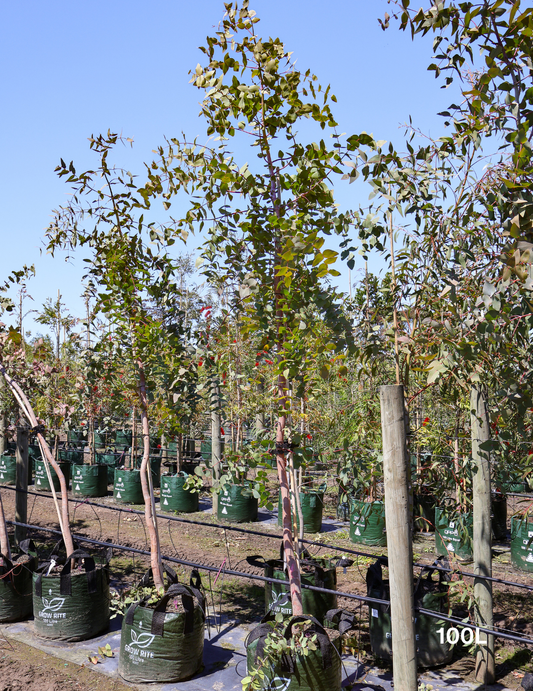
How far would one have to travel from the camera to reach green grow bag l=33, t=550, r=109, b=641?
4.07m

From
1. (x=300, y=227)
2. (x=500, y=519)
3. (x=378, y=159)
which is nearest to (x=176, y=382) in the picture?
(x=300, y=227)

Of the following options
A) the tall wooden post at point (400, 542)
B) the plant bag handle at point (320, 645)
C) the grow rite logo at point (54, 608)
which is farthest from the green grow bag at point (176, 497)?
the tall wooden post at point (400, 542)

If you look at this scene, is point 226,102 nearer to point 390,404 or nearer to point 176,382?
point 390,404

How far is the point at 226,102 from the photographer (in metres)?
2.73

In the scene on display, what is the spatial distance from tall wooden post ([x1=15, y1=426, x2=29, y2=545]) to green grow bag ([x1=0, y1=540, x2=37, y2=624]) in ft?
4.16

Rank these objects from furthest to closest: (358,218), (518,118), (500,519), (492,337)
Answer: (500,519)
(358,218)
(518,118)
(492,337)

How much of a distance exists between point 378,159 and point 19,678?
3719 millimetres

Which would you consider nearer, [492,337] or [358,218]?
[492,337]

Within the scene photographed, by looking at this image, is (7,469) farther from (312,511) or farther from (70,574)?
(70,574)

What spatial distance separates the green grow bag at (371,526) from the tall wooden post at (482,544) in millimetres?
3224

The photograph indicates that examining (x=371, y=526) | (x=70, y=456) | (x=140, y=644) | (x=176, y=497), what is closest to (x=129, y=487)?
(x=176, y=497)

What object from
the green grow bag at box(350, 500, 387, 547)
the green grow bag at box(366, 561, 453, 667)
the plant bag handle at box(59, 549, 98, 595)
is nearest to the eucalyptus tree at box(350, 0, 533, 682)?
the green grow bag at box(366, 561, 453, 667)

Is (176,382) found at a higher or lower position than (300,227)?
lower

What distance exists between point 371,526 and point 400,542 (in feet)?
16.4
